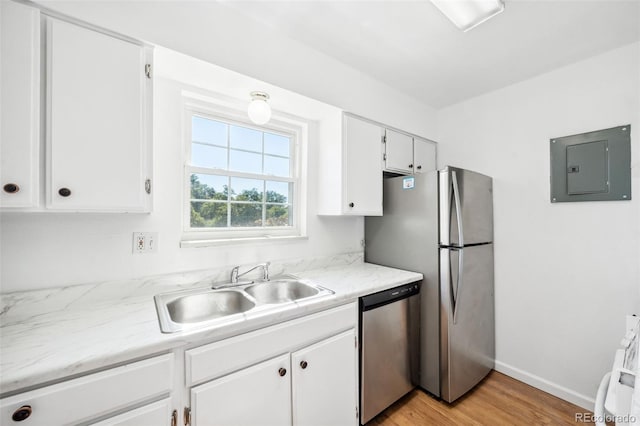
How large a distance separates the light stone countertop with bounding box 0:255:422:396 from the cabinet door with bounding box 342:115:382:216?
0.66 m

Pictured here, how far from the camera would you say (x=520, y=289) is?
2.18 metres

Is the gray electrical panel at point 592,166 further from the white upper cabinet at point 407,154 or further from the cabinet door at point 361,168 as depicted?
the cabinet door at point 361,168

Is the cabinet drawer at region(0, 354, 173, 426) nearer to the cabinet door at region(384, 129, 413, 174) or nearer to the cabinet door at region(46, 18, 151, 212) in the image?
the cabinet door at region(46, 18, 151, 212)

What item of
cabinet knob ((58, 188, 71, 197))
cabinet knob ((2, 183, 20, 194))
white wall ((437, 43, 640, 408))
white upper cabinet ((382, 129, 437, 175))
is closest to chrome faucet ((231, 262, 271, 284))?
cabinet knob ((58, 188, 71, 197))

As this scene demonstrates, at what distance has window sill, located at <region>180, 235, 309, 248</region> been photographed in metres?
1.65

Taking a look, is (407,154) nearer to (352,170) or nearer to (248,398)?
(352,170)

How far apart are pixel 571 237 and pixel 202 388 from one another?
8.36 ft

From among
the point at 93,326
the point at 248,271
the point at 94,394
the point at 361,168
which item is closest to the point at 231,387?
the point at 94,394

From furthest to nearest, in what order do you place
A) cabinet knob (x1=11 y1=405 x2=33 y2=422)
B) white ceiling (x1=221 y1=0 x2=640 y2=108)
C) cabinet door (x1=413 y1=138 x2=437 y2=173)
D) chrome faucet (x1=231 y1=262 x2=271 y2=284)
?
1. cabinet door (x1=413 y1=138 x2=437 y2=173)
2. chrome faucet (x1=231 y1=262 x2=271 y2=284)
3. white ceiling (x1=221 y1=0 x2=640 y2=108)
4. cabinet knob (x1=11 y1=405 x2=33 y2=422)

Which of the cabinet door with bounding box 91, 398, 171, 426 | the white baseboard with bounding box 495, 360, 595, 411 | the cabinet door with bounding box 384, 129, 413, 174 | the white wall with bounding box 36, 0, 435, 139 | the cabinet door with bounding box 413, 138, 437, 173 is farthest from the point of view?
the cabinet door with bounding box 413, 138, 437, 173

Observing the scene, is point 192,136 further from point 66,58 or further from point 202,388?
point 202,388

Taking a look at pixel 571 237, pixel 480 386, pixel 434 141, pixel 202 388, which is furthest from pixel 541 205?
pixel 202 388

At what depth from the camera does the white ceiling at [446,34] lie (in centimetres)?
144

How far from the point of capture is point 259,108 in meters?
1.67
